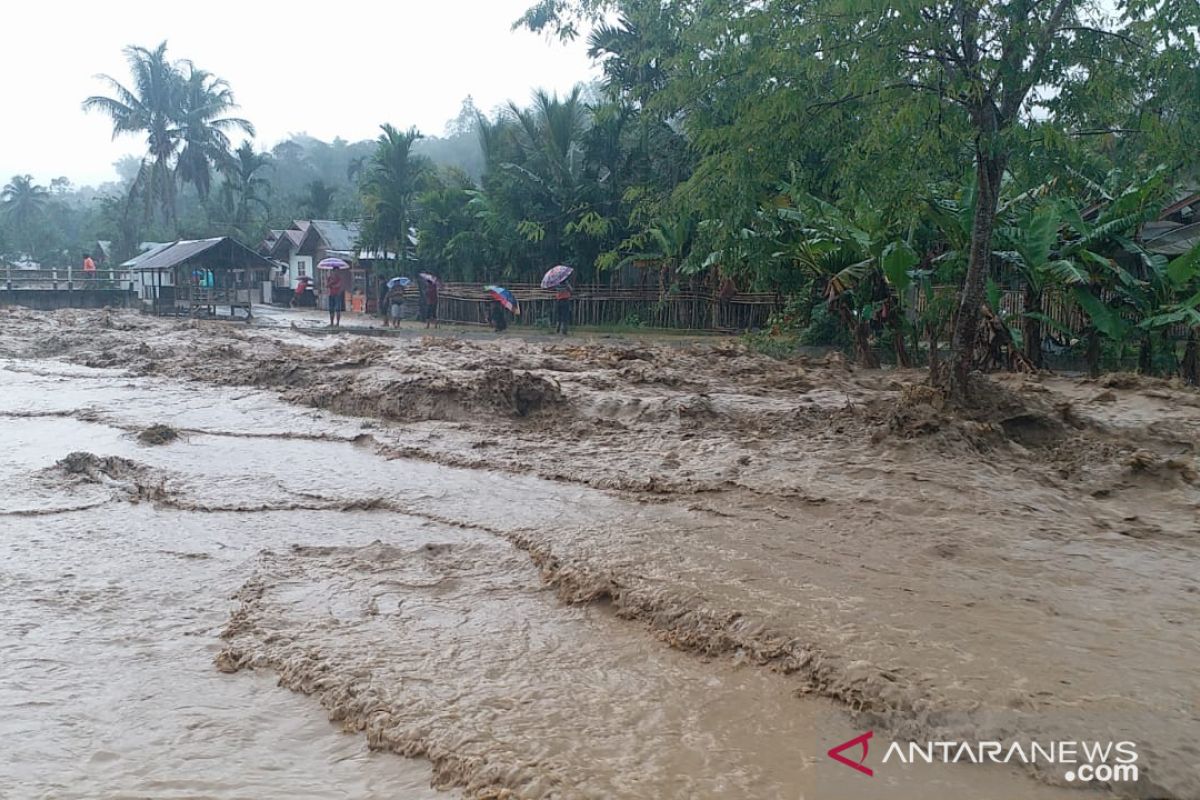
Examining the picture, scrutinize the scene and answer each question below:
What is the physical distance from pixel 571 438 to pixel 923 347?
8202 mm

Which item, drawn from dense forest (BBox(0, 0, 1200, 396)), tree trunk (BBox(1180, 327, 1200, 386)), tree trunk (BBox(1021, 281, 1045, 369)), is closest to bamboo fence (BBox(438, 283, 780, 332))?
dense forest (BBox(0, 0, 1200, 396))

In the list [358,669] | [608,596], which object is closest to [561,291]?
[608,596]

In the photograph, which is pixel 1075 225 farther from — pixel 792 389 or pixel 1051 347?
pixel 792 389

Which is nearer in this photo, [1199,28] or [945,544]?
[945,544]

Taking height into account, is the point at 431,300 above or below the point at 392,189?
below

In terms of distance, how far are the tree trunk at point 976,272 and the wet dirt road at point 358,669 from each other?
390 centimetres

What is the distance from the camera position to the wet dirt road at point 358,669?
10.2 ft

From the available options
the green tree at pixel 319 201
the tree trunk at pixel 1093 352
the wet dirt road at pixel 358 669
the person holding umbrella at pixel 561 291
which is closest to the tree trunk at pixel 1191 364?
the tree trunk at pixel 1093 352

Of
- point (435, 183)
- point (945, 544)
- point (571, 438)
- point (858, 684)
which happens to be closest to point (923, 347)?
point (571, 438)

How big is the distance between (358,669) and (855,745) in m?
2.07

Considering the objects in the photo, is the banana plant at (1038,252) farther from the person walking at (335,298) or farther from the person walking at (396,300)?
the person walking at (335,298)

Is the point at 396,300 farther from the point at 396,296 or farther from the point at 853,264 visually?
the point at 853,264

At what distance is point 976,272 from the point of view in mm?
8344

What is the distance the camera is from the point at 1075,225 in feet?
38.5
